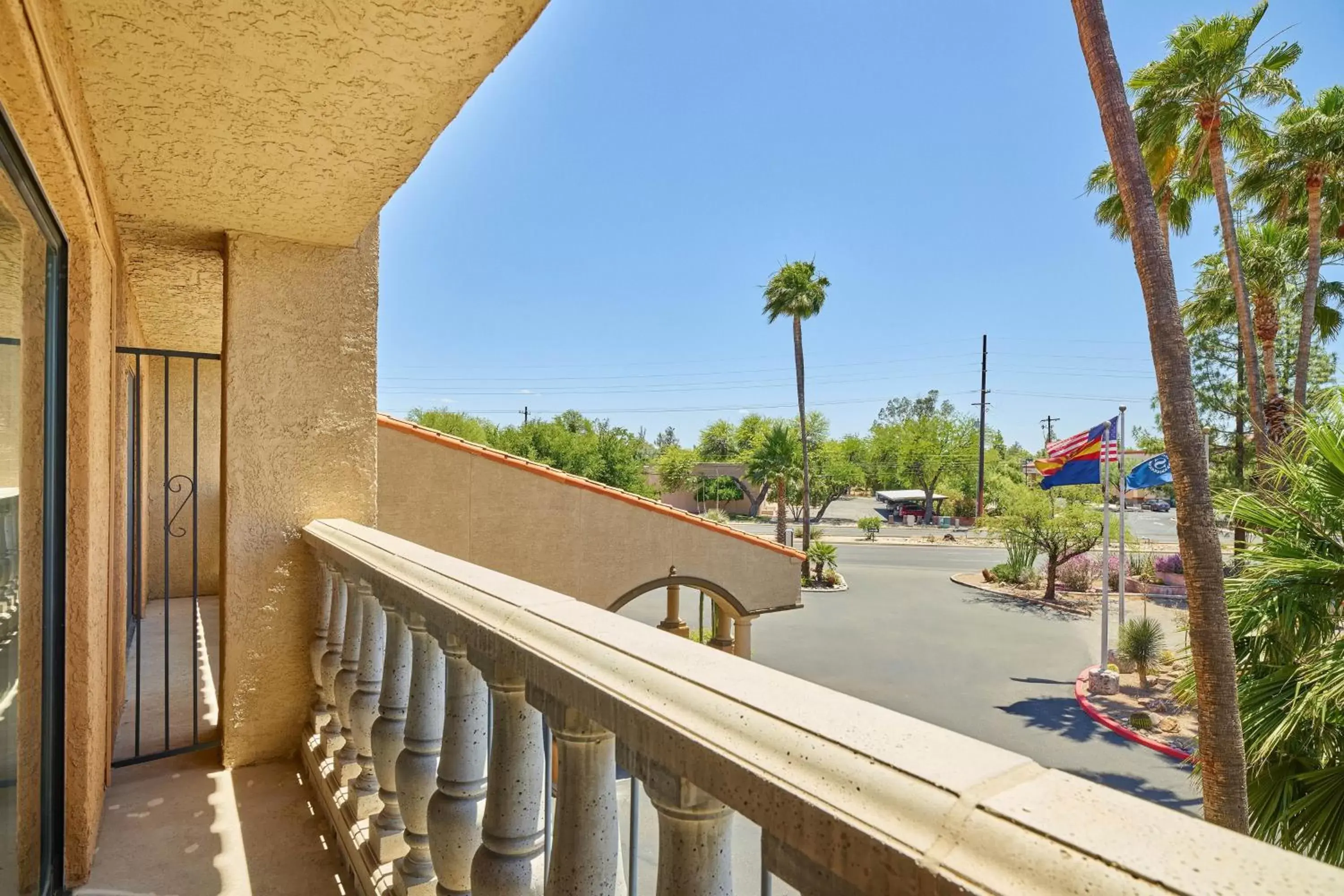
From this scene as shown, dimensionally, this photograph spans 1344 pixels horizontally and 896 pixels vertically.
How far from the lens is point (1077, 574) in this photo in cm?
2519

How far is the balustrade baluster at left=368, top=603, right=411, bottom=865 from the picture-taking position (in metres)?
1.87

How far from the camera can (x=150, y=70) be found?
1850 millimetres

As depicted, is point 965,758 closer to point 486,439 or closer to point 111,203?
point 111,203

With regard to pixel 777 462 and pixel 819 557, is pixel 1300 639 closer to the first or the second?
pixel 819 557

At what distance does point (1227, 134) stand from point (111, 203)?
1604cm

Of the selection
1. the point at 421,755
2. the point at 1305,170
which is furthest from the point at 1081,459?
the point at 421,755

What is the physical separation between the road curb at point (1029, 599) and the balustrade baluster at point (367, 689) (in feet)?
79.3

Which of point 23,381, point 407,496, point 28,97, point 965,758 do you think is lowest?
point 407,496

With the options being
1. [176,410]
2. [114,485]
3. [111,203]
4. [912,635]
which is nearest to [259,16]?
[111,203]

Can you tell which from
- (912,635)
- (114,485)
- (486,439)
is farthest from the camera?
(486,439)

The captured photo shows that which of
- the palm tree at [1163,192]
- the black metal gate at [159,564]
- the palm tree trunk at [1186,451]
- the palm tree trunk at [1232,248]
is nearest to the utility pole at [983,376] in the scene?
the palm tree at [1163,192]

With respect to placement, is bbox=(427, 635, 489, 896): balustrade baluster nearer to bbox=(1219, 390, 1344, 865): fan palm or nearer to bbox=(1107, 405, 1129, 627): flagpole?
bbox=(1219, 390, 1344, 865): fan palm

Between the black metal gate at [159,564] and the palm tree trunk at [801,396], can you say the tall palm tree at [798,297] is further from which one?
the black metal gate at [159,564]

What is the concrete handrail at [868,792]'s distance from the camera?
457mm
